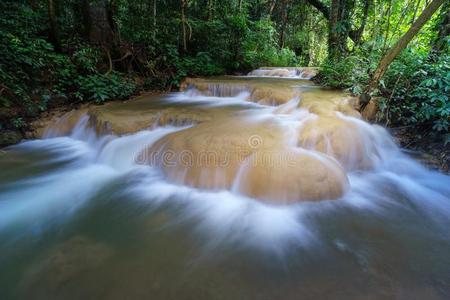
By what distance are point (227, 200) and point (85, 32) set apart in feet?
19.7

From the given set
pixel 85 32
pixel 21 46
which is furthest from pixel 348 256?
pixel 85 32

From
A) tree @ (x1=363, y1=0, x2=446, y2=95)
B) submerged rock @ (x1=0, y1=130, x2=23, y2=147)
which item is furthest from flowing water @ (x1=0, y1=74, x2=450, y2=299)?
tree @ (x1=363, y1=0, x2=446, y2=95)

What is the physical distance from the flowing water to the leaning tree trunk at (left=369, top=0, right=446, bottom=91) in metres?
0.73

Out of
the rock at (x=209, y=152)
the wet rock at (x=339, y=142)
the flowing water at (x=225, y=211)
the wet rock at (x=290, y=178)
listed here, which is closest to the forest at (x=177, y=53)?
the flowing water at (x=225, y=211)

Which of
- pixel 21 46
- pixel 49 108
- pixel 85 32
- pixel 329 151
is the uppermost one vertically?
pixel 85 32

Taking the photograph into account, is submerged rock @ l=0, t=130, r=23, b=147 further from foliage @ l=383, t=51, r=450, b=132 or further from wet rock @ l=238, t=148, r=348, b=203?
foliage @ l=383, t=51, r=450, b=132

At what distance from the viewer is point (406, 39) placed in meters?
4.06

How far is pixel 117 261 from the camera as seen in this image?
2.06 m

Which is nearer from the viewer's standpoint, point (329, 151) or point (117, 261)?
point (117, 261)

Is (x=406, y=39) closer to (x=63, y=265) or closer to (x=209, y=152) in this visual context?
(x=209, y=152)

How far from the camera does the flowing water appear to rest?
1.89 m

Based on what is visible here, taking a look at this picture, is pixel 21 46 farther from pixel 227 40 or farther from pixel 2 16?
pixel 227 40

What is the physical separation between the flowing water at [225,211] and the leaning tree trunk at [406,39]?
73 centimetres

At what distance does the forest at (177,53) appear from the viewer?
14.9 feet
